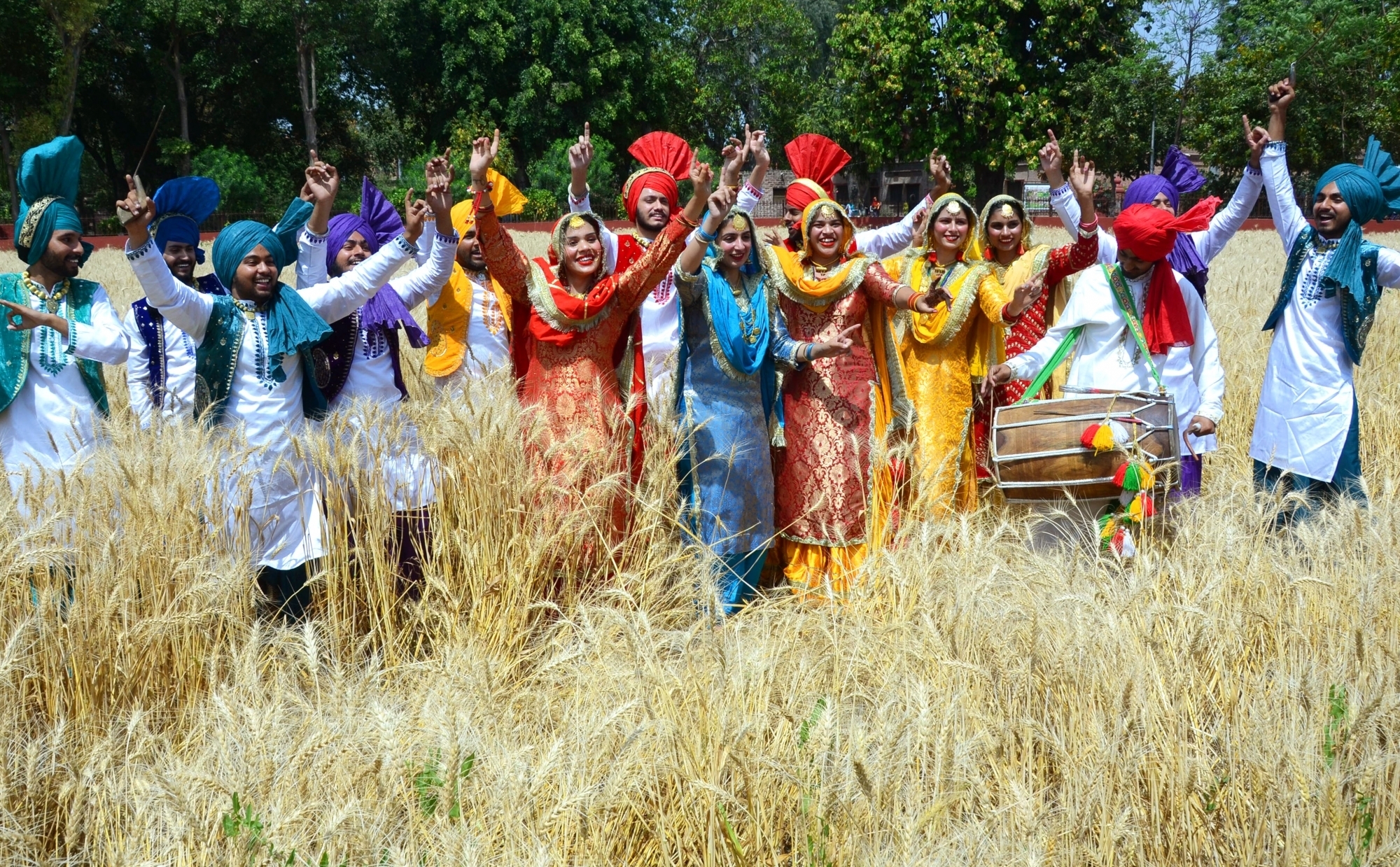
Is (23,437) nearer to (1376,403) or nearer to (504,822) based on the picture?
(504,822)

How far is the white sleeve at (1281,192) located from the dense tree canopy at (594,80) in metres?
22.5

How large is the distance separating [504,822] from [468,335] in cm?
322

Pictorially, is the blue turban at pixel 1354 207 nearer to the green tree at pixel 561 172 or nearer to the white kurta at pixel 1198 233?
the white kurta at pixel 1198 233

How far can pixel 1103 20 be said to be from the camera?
95.9 ft

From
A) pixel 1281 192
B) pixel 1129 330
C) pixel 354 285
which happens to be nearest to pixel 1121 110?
pixel 1281 192

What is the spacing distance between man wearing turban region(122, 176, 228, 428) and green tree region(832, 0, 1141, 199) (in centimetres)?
→ 2590

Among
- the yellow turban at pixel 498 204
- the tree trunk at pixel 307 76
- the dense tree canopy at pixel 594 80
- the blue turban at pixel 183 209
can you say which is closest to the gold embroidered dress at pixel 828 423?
the yellow turban at pixel 498 204

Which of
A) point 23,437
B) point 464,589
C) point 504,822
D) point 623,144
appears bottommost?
point 504,822

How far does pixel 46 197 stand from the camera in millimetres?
3736

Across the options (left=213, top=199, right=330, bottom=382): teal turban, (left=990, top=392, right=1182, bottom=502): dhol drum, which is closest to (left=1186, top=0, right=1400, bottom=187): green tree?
(left=990, top=392, right=1182, bottom=502): dhol drum

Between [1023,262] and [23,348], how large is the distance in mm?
4100

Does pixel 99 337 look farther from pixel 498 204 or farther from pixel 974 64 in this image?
pixel 974 64

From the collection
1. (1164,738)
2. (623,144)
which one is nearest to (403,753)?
(1164,738)

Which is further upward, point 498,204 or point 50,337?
point 498,204
